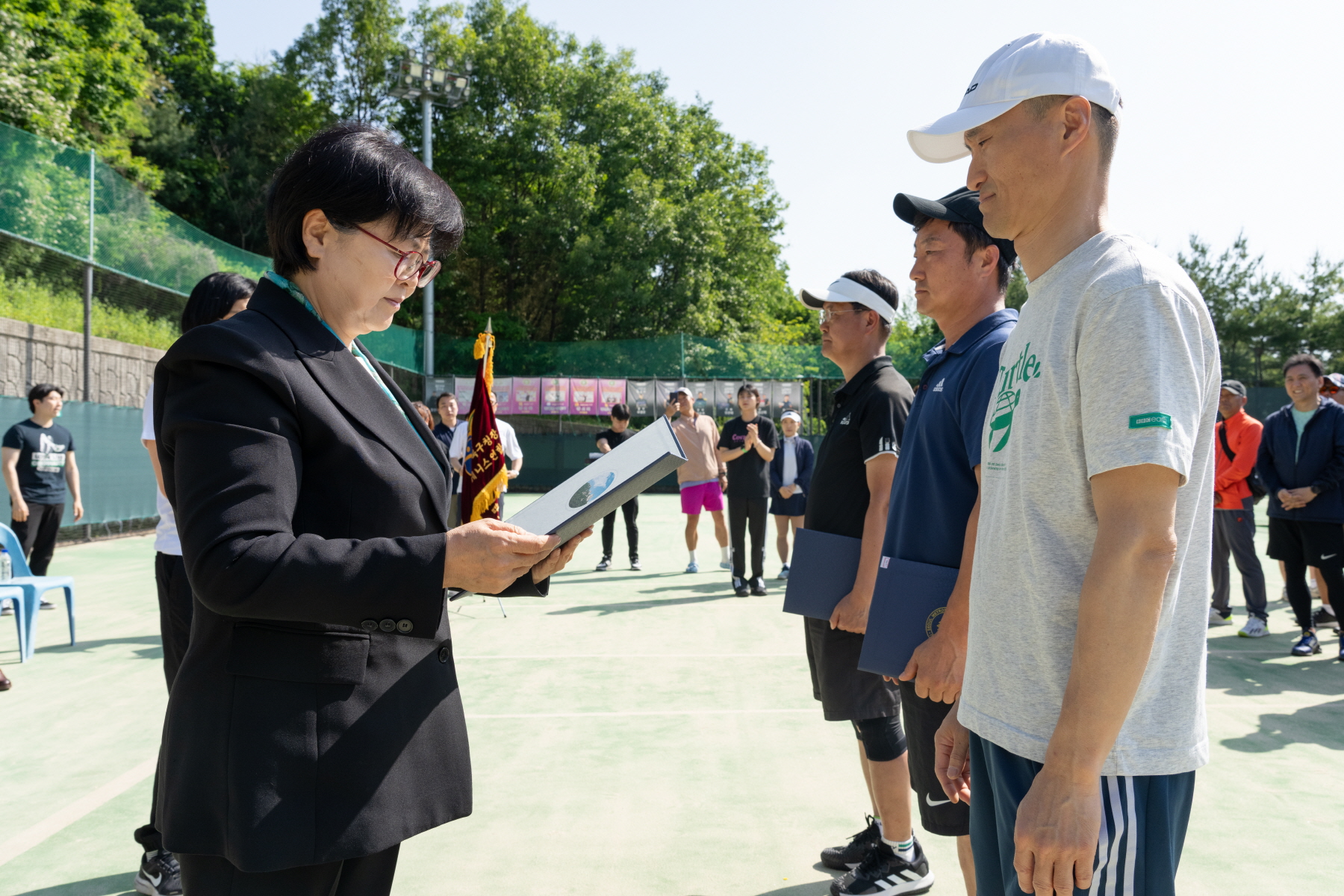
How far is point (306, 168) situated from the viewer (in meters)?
1.57

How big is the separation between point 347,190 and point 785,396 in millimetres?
23372

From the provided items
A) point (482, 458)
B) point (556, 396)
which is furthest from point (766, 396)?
point (482, 458)

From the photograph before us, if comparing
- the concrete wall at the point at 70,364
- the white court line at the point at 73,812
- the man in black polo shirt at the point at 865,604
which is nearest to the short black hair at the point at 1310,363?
the man in black polo shirt at the point at 865,604

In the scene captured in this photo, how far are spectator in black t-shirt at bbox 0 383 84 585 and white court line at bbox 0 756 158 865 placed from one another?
4509 mm

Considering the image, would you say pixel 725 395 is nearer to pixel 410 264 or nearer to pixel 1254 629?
pixel 1254 629

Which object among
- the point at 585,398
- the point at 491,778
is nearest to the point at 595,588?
the point at 491,778

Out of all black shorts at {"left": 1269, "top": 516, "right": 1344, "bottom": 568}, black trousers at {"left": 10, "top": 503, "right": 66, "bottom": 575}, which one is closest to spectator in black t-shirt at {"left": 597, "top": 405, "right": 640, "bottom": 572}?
black trousers at {"left": 10, "top": 503, "right": 66, "bottom": 575}

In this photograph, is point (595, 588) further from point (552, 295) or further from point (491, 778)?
point (552, 295)

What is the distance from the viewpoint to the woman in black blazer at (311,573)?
1326mm

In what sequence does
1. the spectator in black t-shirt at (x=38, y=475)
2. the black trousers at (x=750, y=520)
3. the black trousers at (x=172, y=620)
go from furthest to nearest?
the black trousers at (x=750, y=520), the spectator in black t-shirt at (x=38, y=475), the black trousers at (x=172, y=620)

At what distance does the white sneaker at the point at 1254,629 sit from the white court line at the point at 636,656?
11.5 feet

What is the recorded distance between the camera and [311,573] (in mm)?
1309

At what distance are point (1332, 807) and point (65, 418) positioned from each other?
12.6 m

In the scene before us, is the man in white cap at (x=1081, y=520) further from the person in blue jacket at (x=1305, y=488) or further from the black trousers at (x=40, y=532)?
the black trousers at (x=40, y=532)
